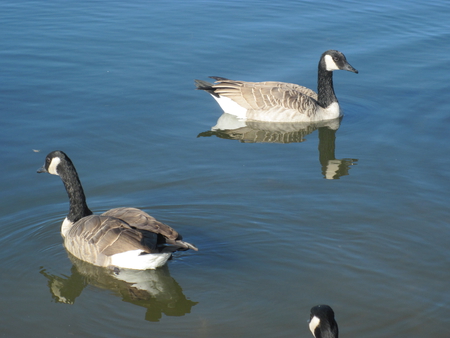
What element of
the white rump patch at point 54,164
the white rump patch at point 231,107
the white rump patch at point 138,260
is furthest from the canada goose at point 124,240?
the white rump patch at point 231,107

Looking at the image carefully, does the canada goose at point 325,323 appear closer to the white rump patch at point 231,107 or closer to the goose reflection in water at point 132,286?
the goose reflection in water at point 132,286

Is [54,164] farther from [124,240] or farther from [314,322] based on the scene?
[314,322]

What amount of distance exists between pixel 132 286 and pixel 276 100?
6.72 metres

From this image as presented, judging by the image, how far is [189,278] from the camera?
7168mm

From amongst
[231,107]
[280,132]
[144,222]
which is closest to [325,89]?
[280,132]

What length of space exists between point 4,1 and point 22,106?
9452mm

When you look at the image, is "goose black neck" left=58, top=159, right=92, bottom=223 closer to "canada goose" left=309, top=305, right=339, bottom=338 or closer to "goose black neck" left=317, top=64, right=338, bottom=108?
"canada goose" left=309, top=305, right=339, bottom=338

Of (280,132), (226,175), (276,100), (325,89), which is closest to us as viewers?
(226,175)

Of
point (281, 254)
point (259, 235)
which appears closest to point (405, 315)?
point (281, 254)

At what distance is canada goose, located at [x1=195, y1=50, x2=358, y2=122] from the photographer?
41.7ft

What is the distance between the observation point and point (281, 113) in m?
12.8

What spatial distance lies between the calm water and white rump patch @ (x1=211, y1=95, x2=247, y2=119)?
0.36m

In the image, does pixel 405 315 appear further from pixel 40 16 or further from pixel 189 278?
pixel 40 16

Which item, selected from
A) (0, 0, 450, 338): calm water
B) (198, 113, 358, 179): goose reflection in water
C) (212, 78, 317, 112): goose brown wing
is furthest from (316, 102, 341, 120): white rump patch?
(0, 0, 450, 338): calm water
